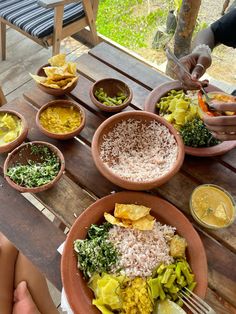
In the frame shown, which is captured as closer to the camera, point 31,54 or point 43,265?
point 43,265

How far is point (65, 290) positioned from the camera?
3.42 feet

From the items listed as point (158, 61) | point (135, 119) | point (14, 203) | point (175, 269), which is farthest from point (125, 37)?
point (175, 269)

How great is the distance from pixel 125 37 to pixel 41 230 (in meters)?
2.81

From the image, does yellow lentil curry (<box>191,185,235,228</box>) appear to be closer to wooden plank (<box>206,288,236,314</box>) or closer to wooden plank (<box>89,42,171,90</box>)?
wooden plank (<box>206,288,236,314</box>)

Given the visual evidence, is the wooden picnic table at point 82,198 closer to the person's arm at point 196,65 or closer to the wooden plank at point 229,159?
the wooden plank at point 229,159

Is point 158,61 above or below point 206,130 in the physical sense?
below

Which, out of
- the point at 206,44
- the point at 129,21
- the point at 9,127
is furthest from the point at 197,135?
the point at 129,21

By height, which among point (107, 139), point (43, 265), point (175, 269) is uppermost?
point (107, 139)

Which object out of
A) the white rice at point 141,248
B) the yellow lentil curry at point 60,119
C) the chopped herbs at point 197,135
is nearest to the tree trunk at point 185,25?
the chopped herbs at point 197,135

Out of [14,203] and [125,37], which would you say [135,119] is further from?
[125,37]

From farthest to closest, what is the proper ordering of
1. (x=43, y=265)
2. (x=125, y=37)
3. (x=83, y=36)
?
1. (x=125, y=37)
2. (x=83, y=36)
3. (x=43, y=265)

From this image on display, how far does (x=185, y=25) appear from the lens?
7.59 feet

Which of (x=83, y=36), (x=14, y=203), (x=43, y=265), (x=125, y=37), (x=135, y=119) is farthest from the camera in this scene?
(x=125, y=37)

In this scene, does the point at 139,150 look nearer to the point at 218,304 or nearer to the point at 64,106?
the point at 64,106
